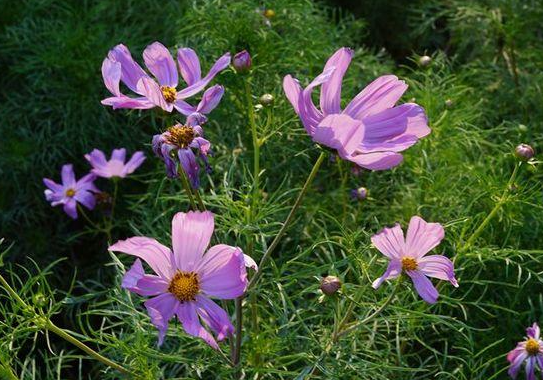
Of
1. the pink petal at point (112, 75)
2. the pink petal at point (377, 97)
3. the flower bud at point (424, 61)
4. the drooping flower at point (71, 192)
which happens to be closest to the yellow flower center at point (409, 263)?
the pink petal at point (377, 97)

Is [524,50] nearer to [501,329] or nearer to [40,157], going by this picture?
[501,329]

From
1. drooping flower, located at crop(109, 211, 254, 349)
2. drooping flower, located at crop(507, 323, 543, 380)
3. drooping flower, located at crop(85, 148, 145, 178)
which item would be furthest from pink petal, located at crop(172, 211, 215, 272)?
drooping flower, located at crop(85, 148, 145, 178)

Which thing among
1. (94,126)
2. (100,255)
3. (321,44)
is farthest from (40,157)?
(321,44)

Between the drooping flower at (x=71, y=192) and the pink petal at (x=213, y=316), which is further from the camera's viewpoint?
the drooping flower at (x=71, y=192)

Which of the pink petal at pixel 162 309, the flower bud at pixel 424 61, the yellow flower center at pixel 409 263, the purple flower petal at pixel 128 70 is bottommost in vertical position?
the flower bud at pixel 424 61

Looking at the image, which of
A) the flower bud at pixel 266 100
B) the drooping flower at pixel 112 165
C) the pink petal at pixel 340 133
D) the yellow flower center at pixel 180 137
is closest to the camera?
the pink petal at pixel 340 133

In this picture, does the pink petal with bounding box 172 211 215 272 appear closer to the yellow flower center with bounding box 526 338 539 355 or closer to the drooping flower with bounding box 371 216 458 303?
the drooping flower with bounding box 371 216 458 303

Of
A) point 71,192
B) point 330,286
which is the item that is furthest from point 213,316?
point 71,192

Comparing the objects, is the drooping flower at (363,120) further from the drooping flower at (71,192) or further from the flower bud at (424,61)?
the drooping flower at (71,192)
